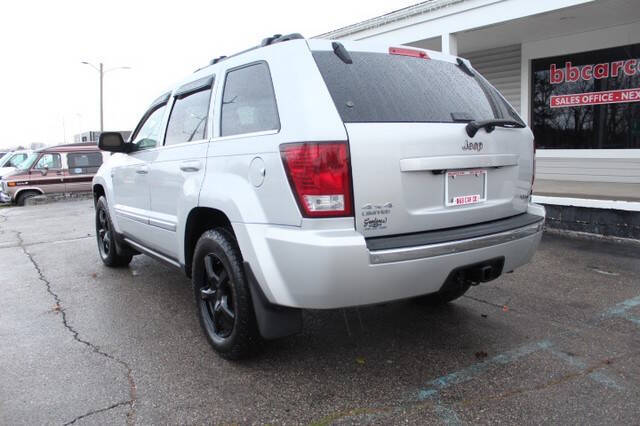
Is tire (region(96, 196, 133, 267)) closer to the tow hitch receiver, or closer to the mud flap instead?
the mud flap

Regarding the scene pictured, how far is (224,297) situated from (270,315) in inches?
23.9

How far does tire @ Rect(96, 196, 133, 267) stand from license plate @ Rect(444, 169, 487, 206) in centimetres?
405

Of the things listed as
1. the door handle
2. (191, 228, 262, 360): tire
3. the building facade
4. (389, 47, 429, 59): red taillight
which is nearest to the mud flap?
(191, 228, 262, 360): tire

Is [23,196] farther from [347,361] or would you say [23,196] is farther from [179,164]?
[347,361]

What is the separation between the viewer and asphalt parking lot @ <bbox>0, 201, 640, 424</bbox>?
2.71 metres

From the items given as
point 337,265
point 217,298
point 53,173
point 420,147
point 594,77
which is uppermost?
point 594,77

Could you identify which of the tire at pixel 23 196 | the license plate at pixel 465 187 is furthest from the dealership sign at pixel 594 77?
the tire at pixel 23 196

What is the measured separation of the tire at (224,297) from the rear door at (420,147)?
868 mm

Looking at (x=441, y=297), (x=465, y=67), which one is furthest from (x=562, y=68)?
(x=441, y=297)

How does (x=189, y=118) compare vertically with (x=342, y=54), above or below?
below

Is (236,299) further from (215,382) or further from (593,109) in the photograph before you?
(593,109)

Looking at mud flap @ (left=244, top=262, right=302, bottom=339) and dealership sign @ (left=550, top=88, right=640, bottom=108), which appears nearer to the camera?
mud flap @ (left=244, top=262, right=302, bottom=339)

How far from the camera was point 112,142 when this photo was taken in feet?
15.6

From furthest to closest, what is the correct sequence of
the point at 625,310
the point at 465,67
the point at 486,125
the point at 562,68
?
the point at 562,68 < the point at 625,310 < the point at 465,67 < the point at 486,125
